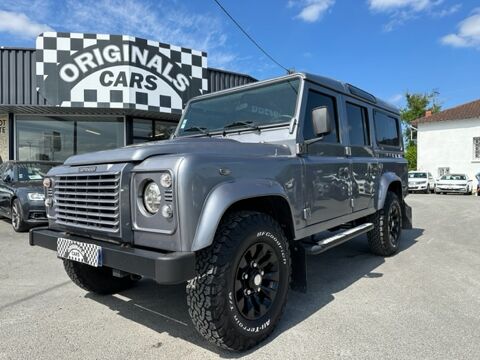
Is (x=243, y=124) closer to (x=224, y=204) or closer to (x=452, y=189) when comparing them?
(x=224, y=204)

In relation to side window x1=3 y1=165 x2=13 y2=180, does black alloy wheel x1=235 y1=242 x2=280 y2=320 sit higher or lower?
lower

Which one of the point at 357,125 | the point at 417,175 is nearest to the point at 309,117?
the point at 357,125

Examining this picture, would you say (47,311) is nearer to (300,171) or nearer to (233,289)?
(233,289)

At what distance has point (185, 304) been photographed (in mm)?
3660

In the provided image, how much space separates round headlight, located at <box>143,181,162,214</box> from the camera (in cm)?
248

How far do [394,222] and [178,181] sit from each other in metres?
4.34

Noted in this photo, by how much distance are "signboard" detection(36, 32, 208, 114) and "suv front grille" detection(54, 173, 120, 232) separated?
8.34 meters

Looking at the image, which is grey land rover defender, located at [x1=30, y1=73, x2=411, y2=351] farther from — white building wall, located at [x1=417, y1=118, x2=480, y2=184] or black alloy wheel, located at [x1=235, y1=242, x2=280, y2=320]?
white building wall, located at [x1=417, y1=118, x2=480, y2=184]

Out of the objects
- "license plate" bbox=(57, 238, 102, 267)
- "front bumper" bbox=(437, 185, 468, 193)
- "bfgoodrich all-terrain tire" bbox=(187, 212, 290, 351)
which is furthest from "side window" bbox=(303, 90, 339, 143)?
"front bumper" bbox=(437, 185, 468, 193)

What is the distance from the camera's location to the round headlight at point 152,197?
2480mm

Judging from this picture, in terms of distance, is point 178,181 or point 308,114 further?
point 308,114

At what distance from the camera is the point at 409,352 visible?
269 centimetres

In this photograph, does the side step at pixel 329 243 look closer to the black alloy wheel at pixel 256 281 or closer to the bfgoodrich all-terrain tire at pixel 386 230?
the black alloy wheel at pixel 256 281

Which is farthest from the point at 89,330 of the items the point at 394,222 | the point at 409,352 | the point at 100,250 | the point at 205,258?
the point at 394,222
